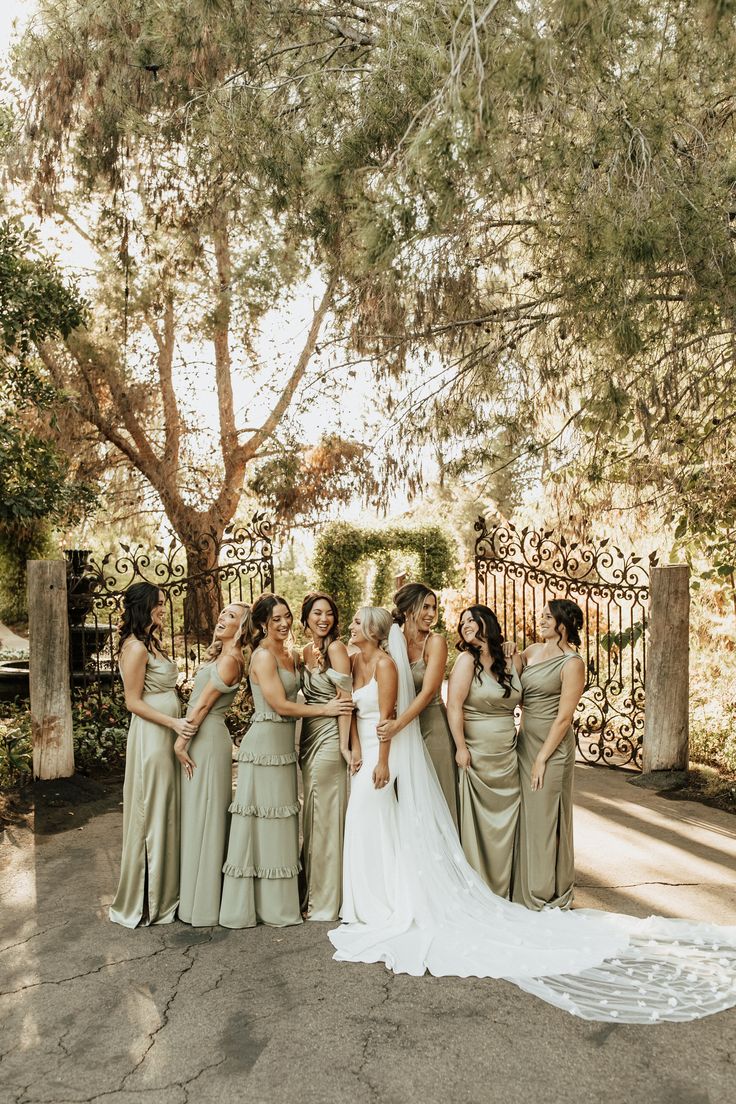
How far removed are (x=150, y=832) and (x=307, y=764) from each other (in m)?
0.94

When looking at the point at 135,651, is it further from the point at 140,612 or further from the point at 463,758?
the point at 463,758

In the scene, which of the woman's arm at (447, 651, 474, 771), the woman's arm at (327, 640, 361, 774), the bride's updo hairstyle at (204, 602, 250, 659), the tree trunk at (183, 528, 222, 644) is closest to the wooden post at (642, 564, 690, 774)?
the woman's arm at (447, 651, 474, 771)

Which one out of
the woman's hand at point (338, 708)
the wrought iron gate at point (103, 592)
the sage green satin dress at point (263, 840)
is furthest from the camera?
the wrought iron gate at point (103, 592)

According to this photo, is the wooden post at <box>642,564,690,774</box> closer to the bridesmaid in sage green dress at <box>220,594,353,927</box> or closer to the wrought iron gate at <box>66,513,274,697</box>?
the wrought iron gate at <box>66,513,274,697</box>

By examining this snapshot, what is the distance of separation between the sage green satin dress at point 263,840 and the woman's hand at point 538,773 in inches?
53.3

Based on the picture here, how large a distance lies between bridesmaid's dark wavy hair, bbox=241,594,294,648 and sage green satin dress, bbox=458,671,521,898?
1228mm

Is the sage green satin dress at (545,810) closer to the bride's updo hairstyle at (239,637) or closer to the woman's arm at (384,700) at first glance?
the woman's arm at (384,700)

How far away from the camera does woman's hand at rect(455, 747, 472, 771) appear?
5.11 m

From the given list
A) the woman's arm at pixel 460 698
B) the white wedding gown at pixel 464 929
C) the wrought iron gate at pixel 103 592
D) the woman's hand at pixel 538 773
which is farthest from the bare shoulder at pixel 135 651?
the wrought iron gate at pixel 103 592

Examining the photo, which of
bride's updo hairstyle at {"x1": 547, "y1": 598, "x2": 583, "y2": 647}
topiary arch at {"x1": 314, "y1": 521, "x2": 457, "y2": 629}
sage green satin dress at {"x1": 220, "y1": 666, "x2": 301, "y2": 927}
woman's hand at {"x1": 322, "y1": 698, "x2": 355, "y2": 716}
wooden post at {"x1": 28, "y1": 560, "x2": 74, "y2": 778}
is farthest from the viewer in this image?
topiary arch at {"x1": 314, "y1": 521, "x2": 457, "y2": 629}

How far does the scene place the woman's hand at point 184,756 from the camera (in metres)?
5.00

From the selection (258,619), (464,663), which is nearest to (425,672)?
(464,663)

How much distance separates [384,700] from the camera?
4.94m

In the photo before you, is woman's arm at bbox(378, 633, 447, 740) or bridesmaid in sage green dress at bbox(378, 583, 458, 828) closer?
woman's arm at bbox(378, 633, 447, 740)
